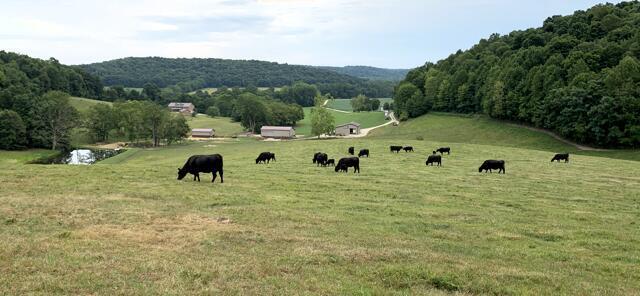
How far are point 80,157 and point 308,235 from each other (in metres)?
75.8

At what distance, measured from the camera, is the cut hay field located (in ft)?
34.8

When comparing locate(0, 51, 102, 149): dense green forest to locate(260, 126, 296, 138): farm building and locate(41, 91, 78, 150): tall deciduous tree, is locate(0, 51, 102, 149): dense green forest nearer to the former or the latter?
locate(41, 91, 78, 150): tall deciduous tree

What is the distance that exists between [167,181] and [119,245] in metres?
13.3

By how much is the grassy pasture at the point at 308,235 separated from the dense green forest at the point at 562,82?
4685 centimetres

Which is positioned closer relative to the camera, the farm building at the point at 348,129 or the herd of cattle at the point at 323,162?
the herd of cattle at the point at 323,162

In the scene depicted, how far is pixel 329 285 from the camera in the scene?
1032cm

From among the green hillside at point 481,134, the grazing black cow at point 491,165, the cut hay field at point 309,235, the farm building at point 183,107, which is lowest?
the cut hay field at point 309,235

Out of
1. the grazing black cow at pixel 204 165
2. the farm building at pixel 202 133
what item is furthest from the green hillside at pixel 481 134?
the farm building at pixel 202 133

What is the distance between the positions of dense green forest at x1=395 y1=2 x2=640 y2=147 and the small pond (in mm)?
69203

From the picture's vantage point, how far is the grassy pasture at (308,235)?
34.9ft

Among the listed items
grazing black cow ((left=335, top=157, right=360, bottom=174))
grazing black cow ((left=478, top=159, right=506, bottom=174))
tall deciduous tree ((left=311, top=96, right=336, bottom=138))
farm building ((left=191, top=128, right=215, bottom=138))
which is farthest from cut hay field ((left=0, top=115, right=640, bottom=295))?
farm building ((left=191, top=128, right=215, bottom=138))

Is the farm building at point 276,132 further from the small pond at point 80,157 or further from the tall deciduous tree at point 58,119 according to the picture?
the tall deciduous tree at point 58,119

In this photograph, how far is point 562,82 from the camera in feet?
268

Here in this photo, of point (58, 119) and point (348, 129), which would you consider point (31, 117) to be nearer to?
point (58, 119)
